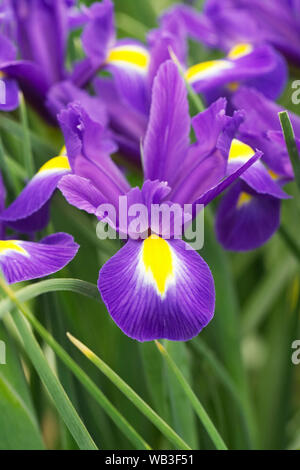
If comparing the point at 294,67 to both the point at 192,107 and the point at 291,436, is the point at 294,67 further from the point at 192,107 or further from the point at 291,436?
the point at 291,436

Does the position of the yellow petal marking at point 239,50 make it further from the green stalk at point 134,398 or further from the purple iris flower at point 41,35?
the green stalk at point 134,398

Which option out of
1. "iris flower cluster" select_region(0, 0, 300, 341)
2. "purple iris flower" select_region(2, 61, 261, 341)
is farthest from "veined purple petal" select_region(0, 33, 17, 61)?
"purple iris flower" select_region(2, 61, 261, 341)

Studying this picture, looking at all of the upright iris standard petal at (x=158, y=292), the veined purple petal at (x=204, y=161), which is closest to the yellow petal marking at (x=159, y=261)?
the upright iris standard petal at (x=158, y=292)

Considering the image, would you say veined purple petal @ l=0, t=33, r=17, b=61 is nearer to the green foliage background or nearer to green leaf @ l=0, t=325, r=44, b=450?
the green foliage background

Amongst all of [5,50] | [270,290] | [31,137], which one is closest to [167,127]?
[31,137]

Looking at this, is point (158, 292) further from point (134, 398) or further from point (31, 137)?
point (31, 137)

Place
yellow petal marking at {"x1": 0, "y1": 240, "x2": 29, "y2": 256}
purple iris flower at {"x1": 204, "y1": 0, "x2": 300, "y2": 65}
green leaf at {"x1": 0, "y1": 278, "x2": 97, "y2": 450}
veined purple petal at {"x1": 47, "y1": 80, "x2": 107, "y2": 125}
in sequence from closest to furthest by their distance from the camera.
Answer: green leaf at {"x1": 0, "y1": 278, "x2": 97, "y2": 450}
yellow petal marking at {"x1": 0, "y1": 240, "x2": 29, "y2": 256}
veined purple petal at {"x1": 47, "y1": 80, "x2": 107, "y2": 125}
purple iris flower at {"x1": 204, "y1": 0, "x2": 300, "y2": 65}
